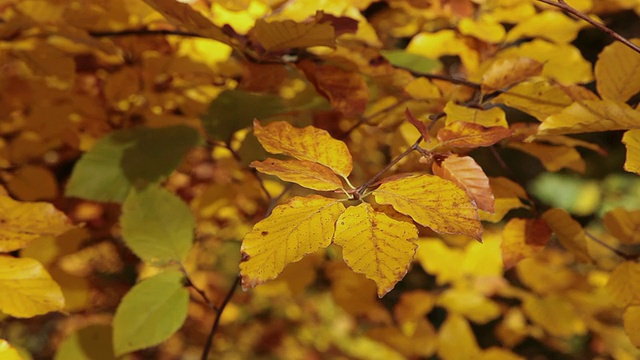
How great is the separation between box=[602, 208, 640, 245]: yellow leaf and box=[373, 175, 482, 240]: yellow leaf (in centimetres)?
32

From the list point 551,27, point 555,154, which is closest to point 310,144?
point 555,154

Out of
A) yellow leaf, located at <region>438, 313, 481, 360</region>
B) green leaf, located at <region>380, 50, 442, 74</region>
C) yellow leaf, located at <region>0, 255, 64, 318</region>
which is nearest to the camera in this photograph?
yellow leaf, located at <region>0, 255, 64, 318</region>

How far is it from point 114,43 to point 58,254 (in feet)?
1.12

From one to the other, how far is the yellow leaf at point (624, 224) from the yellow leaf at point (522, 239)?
9 centimetres

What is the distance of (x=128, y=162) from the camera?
732mm

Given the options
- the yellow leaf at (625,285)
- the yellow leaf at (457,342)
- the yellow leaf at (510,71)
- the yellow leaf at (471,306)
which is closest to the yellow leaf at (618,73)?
the yellow leaf at (510,71)

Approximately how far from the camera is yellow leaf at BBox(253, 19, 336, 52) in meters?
0.55

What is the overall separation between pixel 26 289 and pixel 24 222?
0.21 feet

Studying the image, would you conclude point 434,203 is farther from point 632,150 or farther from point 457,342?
point 457,342

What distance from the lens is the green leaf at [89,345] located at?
0.70 meters

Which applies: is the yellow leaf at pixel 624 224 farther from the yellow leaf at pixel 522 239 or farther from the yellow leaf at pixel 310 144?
the yellow leaf at pixel 310 144

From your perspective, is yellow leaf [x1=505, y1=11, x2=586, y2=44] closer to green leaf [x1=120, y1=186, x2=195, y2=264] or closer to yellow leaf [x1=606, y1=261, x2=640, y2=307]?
yellow leaf [x1=606, y1=261, x2=640, y2=307]

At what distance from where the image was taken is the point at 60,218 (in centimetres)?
57

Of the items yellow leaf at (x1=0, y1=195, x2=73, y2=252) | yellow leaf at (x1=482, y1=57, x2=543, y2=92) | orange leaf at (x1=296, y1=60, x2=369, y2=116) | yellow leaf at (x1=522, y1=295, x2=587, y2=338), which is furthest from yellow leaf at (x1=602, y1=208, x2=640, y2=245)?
yellow leaf at (x1=0, y1=195, x2=73, y2=252)
